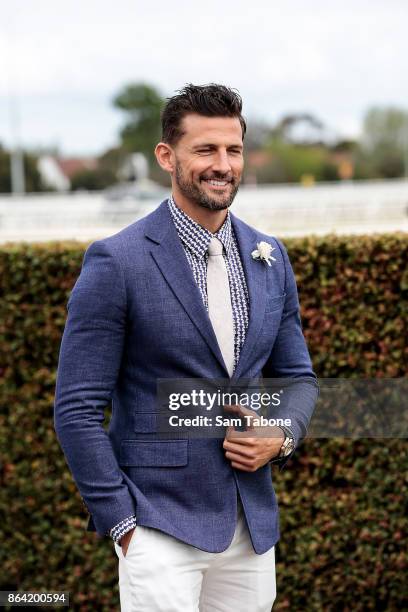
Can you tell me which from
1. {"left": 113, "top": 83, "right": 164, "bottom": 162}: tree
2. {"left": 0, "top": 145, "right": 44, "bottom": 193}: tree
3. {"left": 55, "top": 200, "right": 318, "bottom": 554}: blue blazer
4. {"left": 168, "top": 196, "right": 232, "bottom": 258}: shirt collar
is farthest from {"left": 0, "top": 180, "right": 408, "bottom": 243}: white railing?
{"left": 113, "top": 83, "right": 164, "bottom": 162}: tree

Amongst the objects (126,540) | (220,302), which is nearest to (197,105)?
(220,302)

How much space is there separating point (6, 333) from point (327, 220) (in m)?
21.4

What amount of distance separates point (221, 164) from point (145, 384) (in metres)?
0.68

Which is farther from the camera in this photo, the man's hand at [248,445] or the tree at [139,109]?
the tree at [139,109]

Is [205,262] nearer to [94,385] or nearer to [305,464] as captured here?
[94,385]

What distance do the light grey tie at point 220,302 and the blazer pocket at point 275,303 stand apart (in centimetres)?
14

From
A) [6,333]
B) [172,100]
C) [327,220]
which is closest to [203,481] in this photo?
[172,100]

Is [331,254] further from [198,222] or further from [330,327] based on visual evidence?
[198,222]

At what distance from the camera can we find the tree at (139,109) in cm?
9862

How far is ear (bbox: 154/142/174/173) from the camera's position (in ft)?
9.46

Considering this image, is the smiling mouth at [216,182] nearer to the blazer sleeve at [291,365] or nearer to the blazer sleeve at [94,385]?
the blazer sleeve at [94,385]

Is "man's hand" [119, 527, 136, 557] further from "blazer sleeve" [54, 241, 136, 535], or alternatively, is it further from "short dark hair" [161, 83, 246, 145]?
"short dark hair" [161, 83, 246, 145]

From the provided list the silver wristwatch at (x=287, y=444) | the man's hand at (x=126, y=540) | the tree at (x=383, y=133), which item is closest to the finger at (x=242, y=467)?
the silver wristwatch at (x=287, y=444)

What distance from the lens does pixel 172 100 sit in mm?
2877
